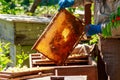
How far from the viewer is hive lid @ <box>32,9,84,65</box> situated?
18.9 feet

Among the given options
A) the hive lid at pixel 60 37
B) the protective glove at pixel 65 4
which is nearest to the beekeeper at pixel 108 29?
the protective glove at pixel 65 4

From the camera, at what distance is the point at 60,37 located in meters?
5.83

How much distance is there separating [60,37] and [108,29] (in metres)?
A: 0.95

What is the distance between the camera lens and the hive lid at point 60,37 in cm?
575

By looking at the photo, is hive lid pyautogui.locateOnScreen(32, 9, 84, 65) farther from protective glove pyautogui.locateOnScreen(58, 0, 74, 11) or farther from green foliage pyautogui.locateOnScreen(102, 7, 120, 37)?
green foliage pyautogui.locateOnScreen(102, 7, 120, 37)

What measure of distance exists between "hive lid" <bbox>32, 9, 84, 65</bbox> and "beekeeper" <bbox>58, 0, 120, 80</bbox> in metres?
0.33

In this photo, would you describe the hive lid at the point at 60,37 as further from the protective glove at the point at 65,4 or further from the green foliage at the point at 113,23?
the green foliage at the point at 113,23

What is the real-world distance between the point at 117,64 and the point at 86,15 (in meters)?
1.29

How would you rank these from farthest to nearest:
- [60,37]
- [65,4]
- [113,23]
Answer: [65,4] < [60,37] < [113,23]

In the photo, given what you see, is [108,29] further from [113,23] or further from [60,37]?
[60,37]

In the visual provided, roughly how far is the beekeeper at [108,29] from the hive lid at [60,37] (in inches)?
12.8

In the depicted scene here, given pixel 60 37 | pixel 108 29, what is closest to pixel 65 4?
pixel 60 37

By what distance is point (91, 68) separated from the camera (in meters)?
5.26

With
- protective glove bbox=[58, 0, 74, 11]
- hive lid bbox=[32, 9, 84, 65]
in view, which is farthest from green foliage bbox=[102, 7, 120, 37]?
protective glove bbox=[58, 0, 74, 11]
